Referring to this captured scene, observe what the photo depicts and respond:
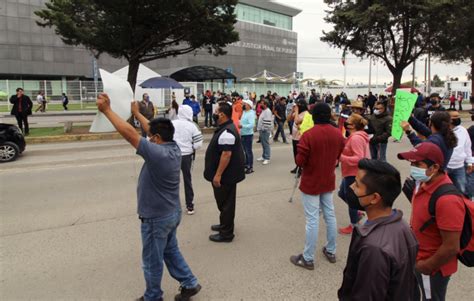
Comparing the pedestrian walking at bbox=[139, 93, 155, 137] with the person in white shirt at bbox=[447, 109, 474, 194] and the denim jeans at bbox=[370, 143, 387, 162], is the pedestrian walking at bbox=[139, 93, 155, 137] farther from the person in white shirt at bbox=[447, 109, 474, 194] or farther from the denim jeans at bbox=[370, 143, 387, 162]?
the denim jeans at bbox=[370, 143, 387, 162]

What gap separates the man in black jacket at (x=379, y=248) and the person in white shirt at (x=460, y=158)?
3774 millimetres

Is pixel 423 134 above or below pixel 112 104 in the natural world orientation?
below

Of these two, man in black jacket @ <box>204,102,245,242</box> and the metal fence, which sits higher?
the metal fence

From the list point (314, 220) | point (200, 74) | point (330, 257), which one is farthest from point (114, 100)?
point (200, 74)

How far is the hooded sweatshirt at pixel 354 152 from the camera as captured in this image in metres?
4.51

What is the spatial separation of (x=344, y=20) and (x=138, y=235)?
967 inches

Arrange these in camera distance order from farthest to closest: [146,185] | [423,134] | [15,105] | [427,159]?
[15,105] → [423,134] → [146,185] → [427,159]

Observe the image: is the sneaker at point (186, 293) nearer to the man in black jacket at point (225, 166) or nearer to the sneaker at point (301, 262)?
the sneaker at point (301, 262)

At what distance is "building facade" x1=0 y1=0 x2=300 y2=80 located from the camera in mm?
50938

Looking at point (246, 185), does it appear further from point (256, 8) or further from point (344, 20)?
point (256, 8)

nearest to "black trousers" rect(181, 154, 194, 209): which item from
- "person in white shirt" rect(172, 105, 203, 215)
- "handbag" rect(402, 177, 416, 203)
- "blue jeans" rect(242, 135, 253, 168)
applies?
"person in white shirt" rect(172, 105, 203, 215)

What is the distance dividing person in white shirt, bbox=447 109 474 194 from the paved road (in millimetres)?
984

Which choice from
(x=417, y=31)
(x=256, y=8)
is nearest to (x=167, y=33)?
(x=417, y=31)

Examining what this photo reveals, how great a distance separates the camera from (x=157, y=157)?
9.56ft
